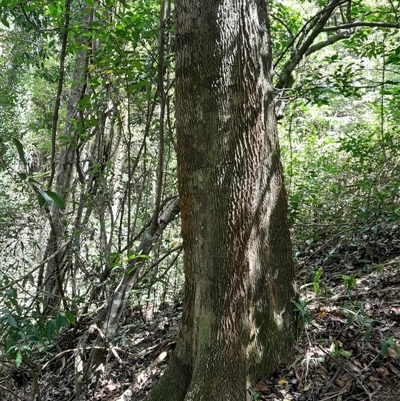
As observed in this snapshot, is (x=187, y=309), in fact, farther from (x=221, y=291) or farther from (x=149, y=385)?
(x=149, y=385)

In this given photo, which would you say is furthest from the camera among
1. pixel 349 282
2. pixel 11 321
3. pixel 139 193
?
pixel 139 193

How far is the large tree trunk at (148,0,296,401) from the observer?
108 inches

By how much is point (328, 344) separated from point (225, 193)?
1222 millimetres

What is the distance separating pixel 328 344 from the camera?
3.06 metres

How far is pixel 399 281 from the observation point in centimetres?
368

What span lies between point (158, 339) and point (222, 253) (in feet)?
6.91

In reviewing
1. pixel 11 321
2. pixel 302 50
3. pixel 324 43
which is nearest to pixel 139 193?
Answer: pixel 302 50

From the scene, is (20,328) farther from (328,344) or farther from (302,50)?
(302,50)

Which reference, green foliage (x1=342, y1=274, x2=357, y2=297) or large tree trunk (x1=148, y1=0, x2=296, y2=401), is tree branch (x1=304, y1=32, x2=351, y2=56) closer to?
large tree trunk (x1=148, y1=0, x2=296, y2=401)

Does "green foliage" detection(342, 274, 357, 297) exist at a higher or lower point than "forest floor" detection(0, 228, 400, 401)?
higher

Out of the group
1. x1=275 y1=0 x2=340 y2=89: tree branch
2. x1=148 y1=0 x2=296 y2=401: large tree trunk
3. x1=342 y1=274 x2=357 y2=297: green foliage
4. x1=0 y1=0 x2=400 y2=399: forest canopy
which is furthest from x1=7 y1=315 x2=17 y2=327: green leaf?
x1=275 y1=0 x2=340 y2=89: tree branch

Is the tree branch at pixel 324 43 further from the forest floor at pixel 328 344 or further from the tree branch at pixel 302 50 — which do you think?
the forest floor at pixel 328 344

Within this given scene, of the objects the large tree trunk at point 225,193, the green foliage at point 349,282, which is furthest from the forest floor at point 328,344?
the large tree trunk at point 225,193

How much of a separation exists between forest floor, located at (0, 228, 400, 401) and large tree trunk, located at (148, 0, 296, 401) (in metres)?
0.25
